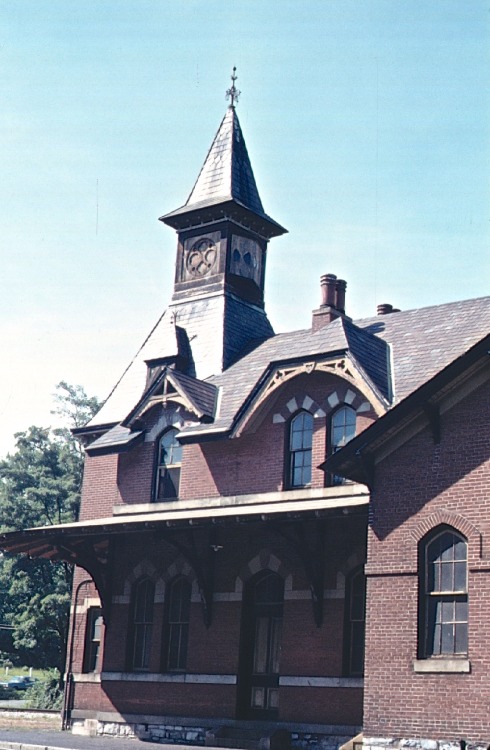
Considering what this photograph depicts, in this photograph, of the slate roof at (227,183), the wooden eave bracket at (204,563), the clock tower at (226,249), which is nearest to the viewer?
the wooden eave bracket at (204,563)

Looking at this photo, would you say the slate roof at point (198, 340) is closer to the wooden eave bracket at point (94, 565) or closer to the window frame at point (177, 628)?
the wooden eave bracket at point (94, 565)

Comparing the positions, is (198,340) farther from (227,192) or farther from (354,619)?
(354,619)

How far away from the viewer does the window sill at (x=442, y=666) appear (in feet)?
52.9

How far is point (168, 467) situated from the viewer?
84.7 ft

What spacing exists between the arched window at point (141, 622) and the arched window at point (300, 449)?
4.66 metres

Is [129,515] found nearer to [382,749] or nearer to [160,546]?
[160,546]

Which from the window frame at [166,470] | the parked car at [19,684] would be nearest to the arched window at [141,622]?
the window frame at [166,470]

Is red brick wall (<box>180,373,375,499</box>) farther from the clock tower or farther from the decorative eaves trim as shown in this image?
the clock tower

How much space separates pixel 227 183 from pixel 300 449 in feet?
32.9

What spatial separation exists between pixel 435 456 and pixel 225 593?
7.92 meters

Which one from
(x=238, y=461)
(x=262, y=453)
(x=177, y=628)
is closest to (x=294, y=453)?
(x=262, y=453)

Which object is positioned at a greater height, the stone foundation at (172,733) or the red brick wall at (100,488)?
the red brick wall at (100,488)

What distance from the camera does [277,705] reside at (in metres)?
22.5

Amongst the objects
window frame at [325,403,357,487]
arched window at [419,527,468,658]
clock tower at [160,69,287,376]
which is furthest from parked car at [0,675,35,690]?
arched window at [419,527,468,658]
